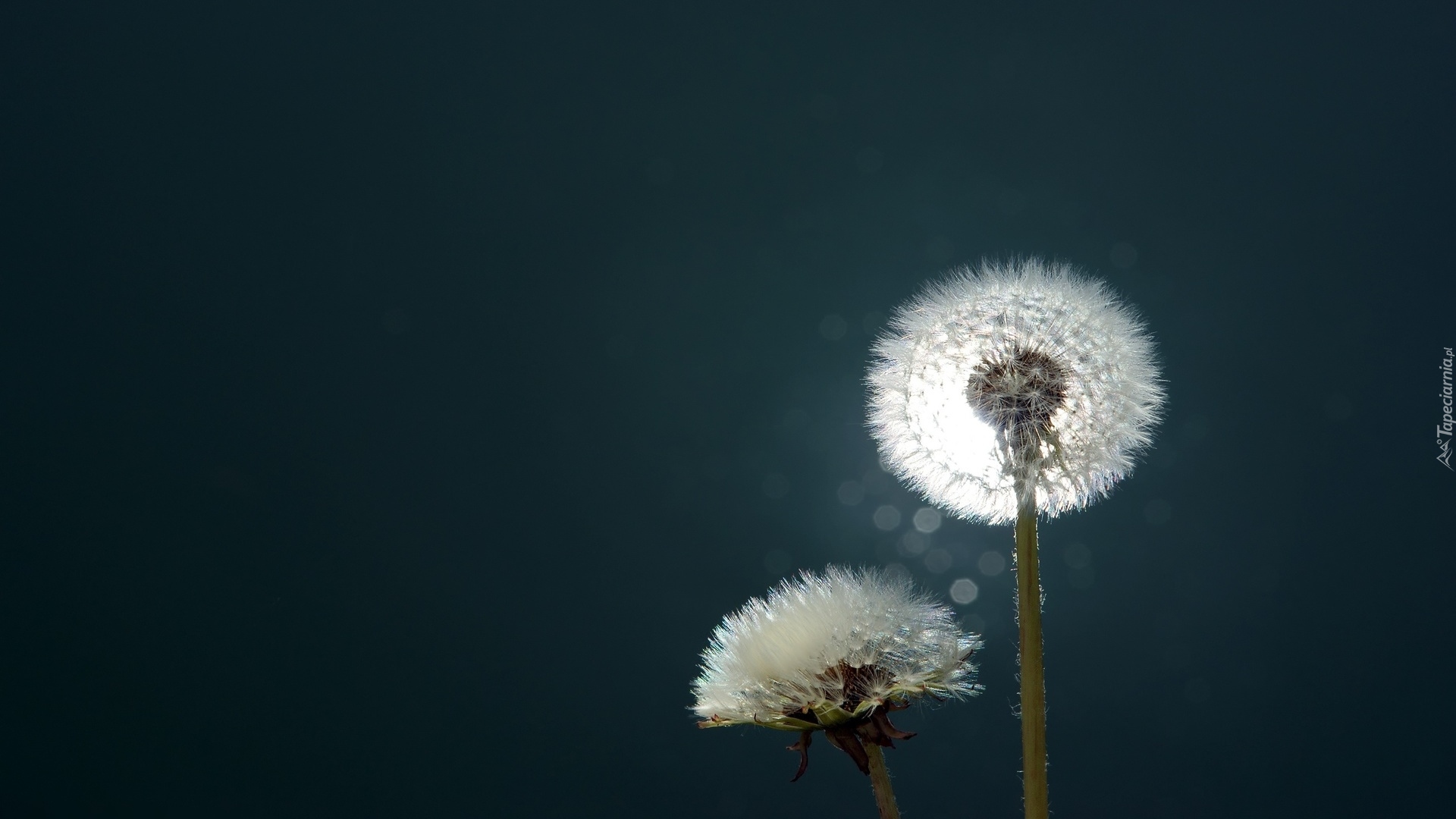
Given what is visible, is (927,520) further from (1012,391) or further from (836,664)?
(836,664)

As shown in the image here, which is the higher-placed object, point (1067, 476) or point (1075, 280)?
point (1075, 280)

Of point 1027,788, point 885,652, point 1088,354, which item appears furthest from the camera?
point 1088,354

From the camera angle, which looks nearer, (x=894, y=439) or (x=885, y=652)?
(x=885, y=652)

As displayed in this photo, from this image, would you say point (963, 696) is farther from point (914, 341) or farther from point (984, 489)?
point (914, 341)

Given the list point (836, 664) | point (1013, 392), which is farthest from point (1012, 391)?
point (836, 664)

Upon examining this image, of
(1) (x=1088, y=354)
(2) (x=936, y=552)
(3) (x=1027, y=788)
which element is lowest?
(3) (x=1027, y=788)

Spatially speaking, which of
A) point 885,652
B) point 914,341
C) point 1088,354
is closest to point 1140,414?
point 1088,354

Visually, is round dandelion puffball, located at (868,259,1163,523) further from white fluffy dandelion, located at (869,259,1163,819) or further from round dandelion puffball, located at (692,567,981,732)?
round dandelion puffball, located at (692,567,981,732)
